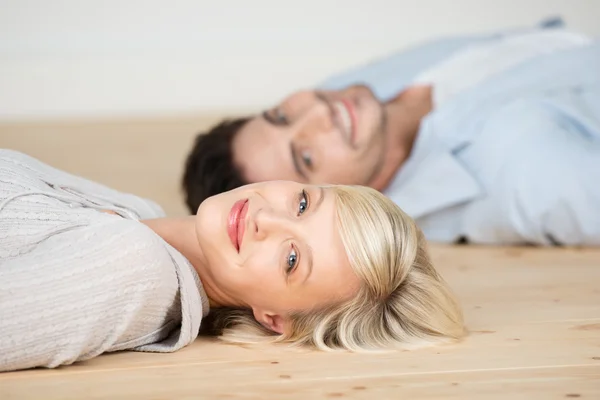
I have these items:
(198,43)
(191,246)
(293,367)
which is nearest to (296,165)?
(191,246)

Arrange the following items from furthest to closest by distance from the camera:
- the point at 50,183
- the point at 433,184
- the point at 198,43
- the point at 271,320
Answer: the point at 198,43 → the point at 433,184 → the point at 50,183 → the point at 271,320

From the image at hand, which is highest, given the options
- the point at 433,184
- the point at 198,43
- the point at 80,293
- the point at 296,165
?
the point at 198,43

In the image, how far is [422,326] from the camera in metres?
1.81

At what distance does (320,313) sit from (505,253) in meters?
1.14

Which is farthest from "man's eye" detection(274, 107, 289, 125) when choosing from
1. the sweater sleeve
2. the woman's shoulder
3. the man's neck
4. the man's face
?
the sweater sleeve

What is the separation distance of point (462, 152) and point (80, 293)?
1835 millimetres

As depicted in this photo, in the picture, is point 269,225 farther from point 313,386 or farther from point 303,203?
point 313,386

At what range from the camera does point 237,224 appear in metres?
1.80

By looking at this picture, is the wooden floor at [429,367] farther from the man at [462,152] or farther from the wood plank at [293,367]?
the man at [462,152]

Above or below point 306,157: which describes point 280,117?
above

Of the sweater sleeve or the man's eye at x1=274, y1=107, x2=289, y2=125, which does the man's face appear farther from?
the sweater sleeve

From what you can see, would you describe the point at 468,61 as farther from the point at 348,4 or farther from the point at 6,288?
the point at 6,288

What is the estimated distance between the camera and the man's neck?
10.7ft

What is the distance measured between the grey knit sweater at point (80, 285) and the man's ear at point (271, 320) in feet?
0.38
